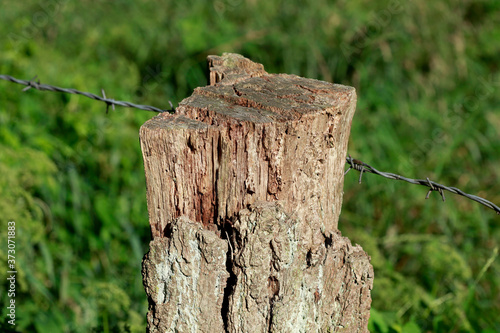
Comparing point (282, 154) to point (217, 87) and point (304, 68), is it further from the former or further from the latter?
point (304, 68)

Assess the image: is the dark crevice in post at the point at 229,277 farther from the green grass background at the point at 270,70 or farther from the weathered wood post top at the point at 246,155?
the green grass background at the point at 270,70

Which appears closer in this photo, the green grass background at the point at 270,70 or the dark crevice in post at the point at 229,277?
the dark crevice in post at the point at 229,277

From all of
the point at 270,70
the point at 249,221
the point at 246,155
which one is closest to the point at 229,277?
the point at 249,221

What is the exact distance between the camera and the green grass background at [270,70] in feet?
9.55

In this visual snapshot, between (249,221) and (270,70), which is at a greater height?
(270,70)

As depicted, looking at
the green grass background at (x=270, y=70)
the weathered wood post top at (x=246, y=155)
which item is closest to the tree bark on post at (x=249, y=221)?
the weathered wood post top at (x=246, y=155)

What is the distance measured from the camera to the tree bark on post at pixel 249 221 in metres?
1.33

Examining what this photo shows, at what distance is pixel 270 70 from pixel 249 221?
380 cm

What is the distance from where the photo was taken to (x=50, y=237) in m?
3.37

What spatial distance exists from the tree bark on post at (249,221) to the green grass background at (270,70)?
89 centimetres

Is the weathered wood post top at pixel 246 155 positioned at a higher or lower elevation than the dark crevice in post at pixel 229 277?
higher

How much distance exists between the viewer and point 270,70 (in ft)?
16.2

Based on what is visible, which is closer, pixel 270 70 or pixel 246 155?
pixel 246 155

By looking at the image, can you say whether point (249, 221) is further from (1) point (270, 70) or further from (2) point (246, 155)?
(1) point (270, 70)
